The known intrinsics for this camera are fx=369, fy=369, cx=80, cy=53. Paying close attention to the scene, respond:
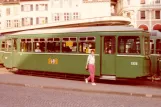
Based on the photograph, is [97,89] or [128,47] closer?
[97,89]

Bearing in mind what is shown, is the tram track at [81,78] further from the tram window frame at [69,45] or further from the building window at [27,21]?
the building window at [27,21]

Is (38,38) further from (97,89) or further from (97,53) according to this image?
(97,89)

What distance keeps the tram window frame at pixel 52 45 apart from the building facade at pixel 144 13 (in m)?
46.7

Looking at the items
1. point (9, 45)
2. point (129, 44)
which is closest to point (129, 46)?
point (129, 44)

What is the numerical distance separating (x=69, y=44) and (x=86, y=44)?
1307 mm

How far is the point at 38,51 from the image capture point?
23.5m

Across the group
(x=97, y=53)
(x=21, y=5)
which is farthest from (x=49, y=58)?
(x=21, y=5)

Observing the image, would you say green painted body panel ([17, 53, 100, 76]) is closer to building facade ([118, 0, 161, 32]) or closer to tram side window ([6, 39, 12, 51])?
tram side window ([6, 39, 12, 51])

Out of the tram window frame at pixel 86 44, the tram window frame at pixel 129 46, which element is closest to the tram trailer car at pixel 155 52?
the tram window frame at pixel 129 46

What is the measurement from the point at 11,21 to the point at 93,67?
58155mm

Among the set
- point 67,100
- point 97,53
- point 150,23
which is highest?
point 150,23

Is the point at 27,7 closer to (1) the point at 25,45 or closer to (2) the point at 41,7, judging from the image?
(2) the point at 41,7

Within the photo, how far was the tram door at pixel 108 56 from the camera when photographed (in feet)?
64.3

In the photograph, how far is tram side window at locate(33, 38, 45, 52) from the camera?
23184 millimetres
